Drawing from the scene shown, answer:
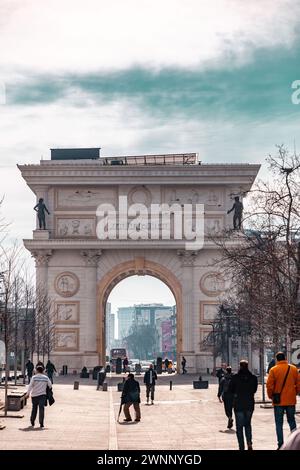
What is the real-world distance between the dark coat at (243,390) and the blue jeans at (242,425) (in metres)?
0.16

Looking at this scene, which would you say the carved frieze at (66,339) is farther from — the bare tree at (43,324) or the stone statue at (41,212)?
the stone statue at (41,212)

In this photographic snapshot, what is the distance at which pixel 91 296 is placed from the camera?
84875mm

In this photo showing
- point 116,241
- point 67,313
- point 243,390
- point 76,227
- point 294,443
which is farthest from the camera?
point 76,227

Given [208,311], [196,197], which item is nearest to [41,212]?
[196,197]

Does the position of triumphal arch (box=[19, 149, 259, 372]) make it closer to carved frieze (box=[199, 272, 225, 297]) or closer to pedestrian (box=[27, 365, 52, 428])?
carved frieze (box=[199, 272, 225, 297])

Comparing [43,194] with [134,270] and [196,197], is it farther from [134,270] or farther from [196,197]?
[196,197]

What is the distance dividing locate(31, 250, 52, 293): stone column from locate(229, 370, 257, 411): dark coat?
2541 inches

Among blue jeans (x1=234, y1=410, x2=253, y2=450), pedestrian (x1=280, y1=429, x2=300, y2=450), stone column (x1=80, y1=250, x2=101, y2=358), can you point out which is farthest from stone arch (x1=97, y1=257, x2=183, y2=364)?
pedestrian (x1=280, y1=429, x2=300, y2=450)

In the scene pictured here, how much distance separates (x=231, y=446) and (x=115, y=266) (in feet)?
212

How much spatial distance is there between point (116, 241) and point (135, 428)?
184 ft
